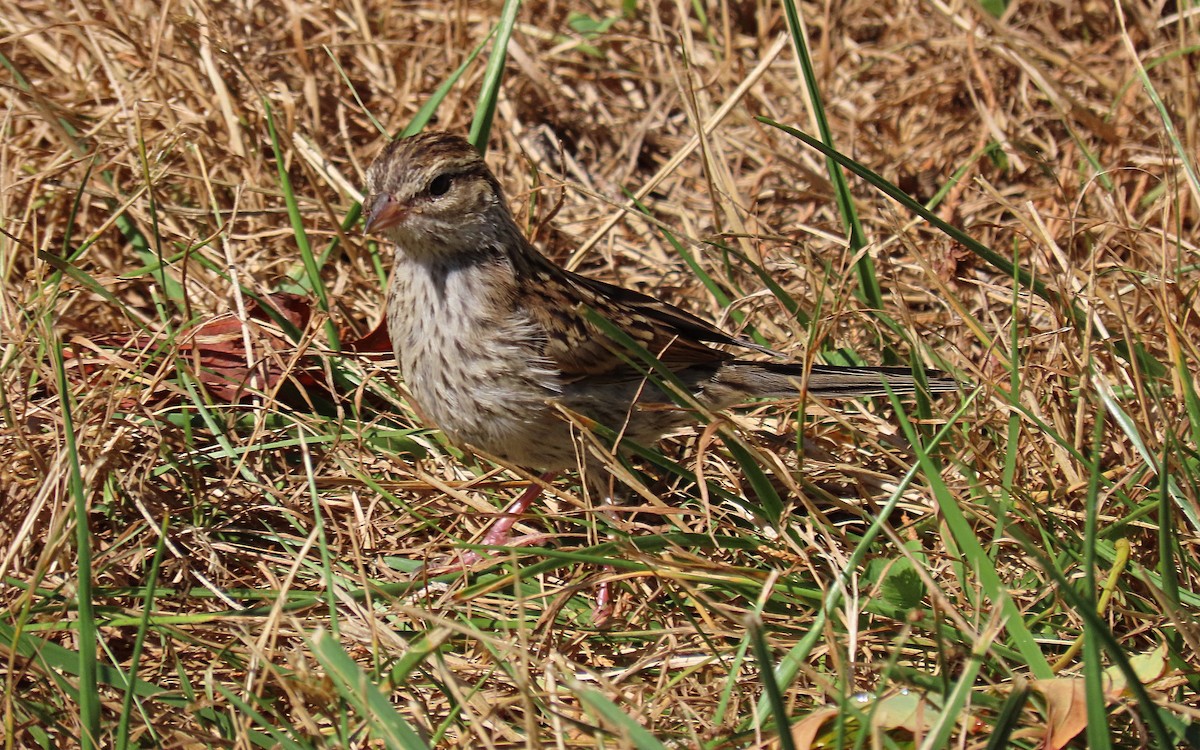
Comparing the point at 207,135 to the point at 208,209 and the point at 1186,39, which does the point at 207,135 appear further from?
the point at 1186,39

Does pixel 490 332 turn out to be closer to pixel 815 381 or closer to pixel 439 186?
pixel 439 186

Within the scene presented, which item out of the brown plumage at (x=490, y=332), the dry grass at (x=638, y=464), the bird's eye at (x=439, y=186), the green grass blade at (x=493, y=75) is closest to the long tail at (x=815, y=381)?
the brown plumage at (x=490, y=332)

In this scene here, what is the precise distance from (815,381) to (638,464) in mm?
736

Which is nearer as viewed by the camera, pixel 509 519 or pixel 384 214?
pixel 384 214

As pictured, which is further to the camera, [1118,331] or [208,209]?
[208,209]

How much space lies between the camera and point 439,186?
379cm

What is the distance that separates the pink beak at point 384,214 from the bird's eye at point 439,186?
0.11 m

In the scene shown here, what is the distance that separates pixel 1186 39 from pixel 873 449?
2880mm

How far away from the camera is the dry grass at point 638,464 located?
2.99m

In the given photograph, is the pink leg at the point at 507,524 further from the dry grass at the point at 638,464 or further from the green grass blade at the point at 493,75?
the green grass blade at the point at 493,75

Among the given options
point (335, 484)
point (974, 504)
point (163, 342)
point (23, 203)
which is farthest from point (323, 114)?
point (974, 504)

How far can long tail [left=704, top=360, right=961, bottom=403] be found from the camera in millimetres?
3951

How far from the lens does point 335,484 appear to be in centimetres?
394

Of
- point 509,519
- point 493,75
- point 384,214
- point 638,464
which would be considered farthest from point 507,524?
point 493,75
